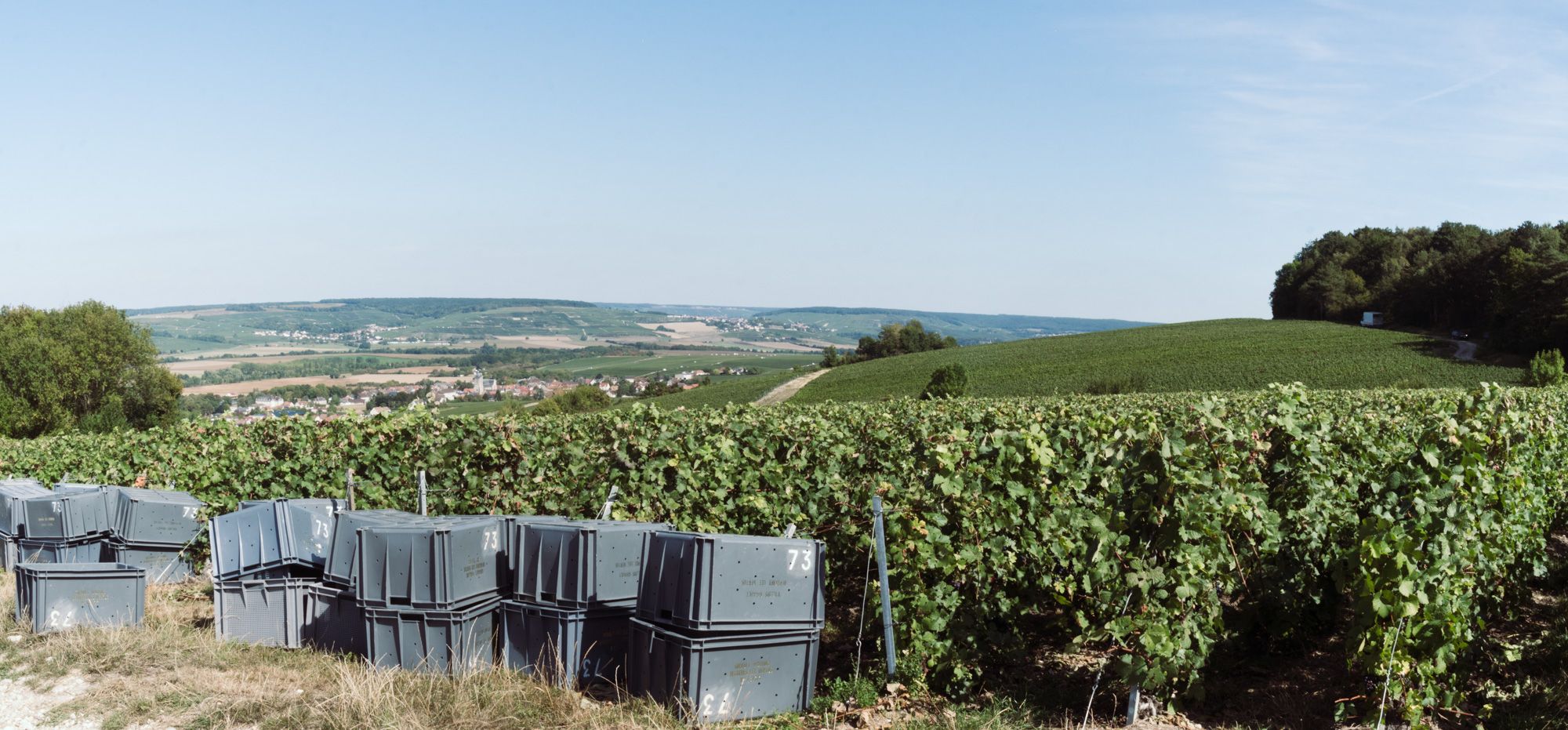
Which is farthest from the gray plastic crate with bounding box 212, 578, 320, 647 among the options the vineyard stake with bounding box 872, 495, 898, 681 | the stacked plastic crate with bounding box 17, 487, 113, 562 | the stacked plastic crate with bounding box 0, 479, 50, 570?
the vineyard stake with bounding box 872, 495, 898, 681

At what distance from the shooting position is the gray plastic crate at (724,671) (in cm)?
505

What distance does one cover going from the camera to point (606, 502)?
7.90m

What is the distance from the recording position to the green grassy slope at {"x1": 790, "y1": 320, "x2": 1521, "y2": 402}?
54.6 metres

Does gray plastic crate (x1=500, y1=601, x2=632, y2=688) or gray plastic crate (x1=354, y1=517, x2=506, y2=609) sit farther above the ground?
gray plastic crate (x1=354, y1=517, x2=506, y2=609)

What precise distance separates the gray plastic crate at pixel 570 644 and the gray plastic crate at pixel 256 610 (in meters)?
2.38

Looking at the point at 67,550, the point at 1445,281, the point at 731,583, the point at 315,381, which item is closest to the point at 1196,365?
the point at 1445,281

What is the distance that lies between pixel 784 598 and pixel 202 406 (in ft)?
297

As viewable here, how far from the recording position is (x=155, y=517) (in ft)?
31.7

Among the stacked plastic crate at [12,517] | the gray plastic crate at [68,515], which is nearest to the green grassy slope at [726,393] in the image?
the stacked plastic crate at [12,517]

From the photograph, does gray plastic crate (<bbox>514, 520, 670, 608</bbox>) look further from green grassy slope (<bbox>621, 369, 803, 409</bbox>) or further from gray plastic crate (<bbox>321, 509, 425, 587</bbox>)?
green grassy slope (<bbox>621, 369, 803, 409</bbox>)

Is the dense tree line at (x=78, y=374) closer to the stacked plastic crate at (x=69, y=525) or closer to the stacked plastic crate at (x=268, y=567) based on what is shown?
the stacked plastic crate at (x=69, y=525)

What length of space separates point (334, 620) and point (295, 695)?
46.7 inches

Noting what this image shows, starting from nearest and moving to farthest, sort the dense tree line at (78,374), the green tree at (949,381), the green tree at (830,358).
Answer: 1. the green tree at (949,381)
2. the dense tree line at (78,374)
3. the green tree at (830,358)

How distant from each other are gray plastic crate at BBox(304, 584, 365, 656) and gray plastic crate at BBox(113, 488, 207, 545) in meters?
3.70
